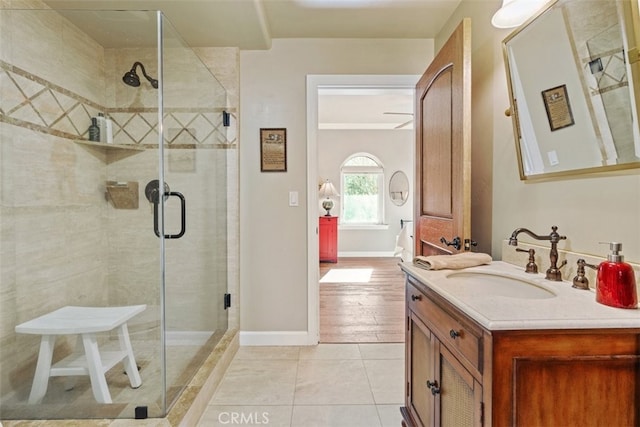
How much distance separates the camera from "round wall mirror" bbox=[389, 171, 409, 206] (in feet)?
21.0

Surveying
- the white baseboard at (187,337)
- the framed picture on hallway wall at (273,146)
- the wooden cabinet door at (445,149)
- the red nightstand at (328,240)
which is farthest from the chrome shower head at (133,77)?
the red nightstand at (328,240)

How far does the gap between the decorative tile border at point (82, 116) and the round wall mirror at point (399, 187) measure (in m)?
4.36

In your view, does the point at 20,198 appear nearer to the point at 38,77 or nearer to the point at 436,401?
the point at 38,77

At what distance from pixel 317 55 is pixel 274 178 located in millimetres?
1035

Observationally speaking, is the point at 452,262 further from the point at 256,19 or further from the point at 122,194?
the point at 122,194

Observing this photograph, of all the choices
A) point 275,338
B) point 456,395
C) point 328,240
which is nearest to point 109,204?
point 275,338

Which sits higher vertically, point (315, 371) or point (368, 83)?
point (368, 83)

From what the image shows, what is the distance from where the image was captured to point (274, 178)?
104 inches

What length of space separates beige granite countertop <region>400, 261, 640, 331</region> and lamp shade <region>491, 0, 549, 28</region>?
1092mm

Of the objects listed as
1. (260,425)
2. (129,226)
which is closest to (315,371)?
(260,425)

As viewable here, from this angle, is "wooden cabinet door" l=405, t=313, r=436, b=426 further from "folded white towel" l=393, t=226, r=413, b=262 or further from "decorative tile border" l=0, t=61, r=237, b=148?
"folded white towel" l=393, t=226, r=413, b=262

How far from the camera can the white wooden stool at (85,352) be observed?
1670 mm

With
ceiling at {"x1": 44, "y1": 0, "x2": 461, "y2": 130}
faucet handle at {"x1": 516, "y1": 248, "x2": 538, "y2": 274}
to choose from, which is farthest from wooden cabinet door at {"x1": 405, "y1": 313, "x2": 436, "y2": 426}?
ceiling at {"x1": 44, "y1": 0, "x2": 461, "y2": 130}

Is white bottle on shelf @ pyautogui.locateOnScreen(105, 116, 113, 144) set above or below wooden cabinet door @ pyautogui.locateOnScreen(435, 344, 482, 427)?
above
